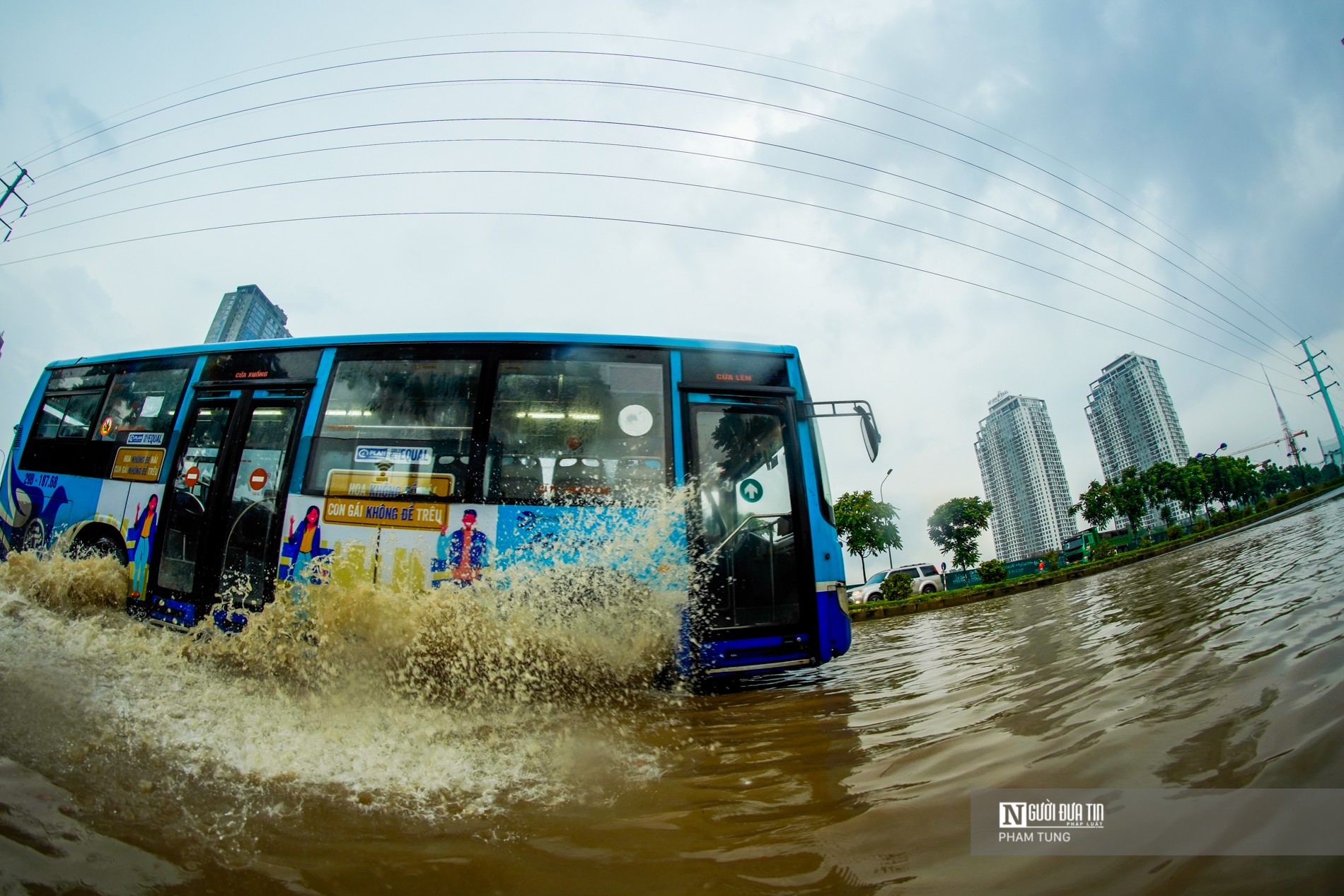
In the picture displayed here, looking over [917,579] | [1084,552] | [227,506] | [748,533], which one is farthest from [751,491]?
[1084,552]

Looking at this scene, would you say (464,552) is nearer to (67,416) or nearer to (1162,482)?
(67,416)

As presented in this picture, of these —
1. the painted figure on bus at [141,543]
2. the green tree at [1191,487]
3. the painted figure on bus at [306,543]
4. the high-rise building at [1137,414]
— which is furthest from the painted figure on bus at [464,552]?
the high-rise building at [1137,414]

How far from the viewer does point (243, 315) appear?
127 ft

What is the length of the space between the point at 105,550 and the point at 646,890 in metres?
7.10

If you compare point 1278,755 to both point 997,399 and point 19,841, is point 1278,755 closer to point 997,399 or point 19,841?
point 19,841

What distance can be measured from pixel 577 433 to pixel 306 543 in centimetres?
255

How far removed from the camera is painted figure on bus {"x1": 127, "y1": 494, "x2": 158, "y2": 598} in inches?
197

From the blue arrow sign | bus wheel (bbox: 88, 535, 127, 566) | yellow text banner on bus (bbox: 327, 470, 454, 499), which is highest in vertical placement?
yellow text banner on bus (bbox: 327, 470, 454, 499)

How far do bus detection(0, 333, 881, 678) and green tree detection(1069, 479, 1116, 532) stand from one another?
51210mm

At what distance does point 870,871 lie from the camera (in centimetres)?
137

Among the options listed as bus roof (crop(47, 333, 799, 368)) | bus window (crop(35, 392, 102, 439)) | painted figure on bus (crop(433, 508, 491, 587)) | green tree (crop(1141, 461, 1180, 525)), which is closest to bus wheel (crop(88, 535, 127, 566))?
bus window (crop(35, 392, 102, 439))

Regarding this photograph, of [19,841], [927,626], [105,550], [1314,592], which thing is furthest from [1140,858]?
[927,626]

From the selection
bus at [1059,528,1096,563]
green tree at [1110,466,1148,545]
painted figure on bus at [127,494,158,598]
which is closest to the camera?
painted figure on bus at [127,494,158,598]

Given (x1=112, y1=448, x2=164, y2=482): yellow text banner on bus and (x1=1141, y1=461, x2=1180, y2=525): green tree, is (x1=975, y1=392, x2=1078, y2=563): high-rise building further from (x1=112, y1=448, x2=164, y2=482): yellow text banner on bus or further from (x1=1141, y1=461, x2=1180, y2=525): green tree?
(x1=112, y1=448, x2=164, y2=482): yellow text banner on bus
